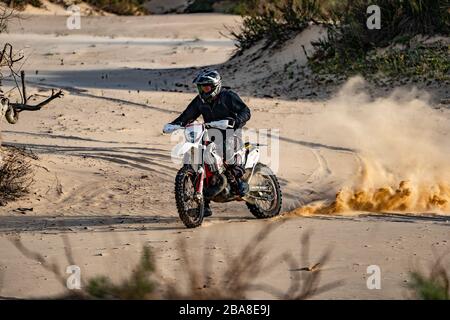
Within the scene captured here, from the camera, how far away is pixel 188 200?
1107 centimetres

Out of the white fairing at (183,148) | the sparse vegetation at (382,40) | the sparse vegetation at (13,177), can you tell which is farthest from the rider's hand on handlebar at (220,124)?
the sparse vegetation at (382,40)

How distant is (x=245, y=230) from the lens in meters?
11.0

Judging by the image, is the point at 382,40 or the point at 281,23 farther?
the point at 281,23

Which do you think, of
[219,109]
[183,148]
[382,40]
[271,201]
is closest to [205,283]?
[183,148]

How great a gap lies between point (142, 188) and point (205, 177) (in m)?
2.45

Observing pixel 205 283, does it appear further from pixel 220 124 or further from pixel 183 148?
pixel 220 124

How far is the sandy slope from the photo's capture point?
31.0ft

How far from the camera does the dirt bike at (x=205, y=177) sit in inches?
433

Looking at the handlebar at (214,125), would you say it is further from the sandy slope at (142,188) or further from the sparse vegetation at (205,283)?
the sparse vegetation at (205,283)

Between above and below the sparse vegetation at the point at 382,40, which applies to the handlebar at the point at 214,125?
below

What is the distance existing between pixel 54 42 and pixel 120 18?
642 cm

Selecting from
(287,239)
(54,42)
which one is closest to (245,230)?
(287,239)

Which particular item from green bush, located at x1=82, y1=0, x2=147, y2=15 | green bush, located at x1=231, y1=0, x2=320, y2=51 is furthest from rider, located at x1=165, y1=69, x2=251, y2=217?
green bush, located at x1=82, y1=0, x2=147, y2=15

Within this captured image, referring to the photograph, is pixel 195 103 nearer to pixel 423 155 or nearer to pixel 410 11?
pixel 423 155
